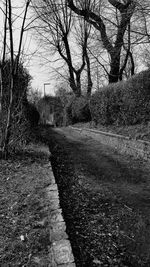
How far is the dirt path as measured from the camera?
81.7 inches

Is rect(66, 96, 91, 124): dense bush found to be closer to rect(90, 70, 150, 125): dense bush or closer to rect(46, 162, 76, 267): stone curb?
rect(90, 70, 150, 125): dense bush

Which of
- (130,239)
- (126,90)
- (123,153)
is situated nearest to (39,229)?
(130,239)

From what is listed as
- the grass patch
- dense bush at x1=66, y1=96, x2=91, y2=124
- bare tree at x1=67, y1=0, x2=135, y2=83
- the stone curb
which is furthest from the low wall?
dense bush at x1=66, y1=96, x2=91, y2=124

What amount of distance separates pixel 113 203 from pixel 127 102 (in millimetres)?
5261

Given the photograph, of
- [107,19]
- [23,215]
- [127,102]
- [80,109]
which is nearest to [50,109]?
[80,109]

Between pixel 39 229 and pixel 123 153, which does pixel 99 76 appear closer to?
pixel 123 153

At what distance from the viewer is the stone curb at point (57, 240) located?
1.68 m

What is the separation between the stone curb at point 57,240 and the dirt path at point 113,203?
0.22 metres

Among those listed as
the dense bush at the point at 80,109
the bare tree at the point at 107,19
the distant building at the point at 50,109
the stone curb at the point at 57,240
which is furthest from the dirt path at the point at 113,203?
the distant building at the point at 50,109

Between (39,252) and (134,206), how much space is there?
174cm

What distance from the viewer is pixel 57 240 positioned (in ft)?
6.41

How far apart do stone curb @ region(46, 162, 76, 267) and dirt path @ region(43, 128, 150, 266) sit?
0.22 metres

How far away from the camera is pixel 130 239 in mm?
2301

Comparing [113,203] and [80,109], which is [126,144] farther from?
[80,109]
